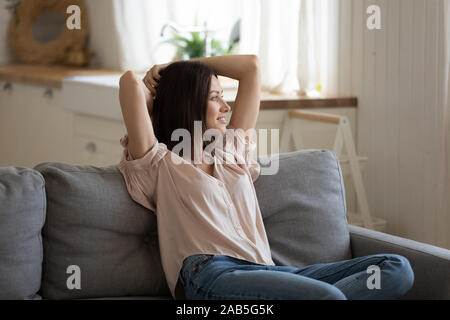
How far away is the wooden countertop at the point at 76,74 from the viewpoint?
331 cm

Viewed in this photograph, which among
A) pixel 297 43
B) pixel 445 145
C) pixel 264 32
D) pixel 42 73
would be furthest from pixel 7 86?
pixel 445 145

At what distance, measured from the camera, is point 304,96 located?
3455mm

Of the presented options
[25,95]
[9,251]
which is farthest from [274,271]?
[25,95]

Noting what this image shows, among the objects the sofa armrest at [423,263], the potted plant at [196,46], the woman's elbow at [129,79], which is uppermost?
the potted plant at [196,46]

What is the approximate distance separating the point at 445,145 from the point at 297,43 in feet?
3.12

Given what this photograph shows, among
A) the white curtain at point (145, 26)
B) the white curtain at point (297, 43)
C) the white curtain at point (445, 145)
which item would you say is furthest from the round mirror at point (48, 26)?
the white curtain at point (445, 145)

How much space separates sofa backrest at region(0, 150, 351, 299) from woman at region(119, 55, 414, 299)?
0.06 m

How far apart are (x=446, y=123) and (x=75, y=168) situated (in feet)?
5.01

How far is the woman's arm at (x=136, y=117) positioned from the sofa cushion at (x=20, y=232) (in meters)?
0.26

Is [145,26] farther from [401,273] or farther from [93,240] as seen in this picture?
[401,273]

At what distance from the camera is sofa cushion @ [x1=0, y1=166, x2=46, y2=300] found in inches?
70.2

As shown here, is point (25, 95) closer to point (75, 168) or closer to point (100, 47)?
point (100, 47)

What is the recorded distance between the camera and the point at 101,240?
191cm

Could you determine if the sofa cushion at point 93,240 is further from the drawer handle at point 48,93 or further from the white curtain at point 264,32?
the drawer handle at point 48,93
